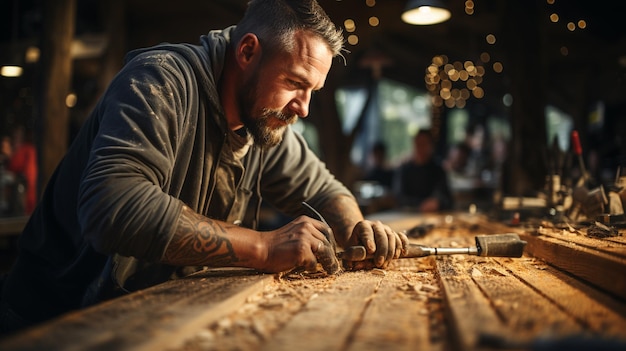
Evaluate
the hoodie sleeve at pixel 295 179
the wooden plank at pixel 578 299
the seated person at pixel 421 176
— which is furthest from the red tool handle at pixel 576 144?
the seated person at pixel 421 176

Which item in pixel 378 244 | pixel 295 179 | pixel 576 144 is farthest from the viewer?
pixel 576 144

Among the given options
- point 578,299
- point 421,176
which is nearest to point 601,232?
point 578,299

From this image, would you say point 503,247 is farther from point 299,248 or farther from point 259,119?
point 259,119

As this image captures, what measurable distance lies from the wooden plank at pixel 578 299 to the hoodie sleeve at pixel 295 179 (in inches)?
41.0

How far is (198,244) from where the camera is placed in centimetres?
173

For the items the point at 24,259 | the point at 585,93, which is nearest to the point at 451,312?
the point at 24,259

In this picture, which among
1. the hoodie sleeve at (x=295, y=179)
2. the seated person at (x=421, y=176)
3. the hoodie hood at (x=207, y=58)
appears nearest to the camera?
the hoodie hood at (x=207, y=58)

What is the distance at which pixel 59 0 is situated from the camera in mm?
5523

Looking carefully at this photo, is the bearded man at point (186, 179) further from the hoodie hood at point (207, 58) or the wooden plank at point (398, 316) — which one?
the wooden plank at point (398, 316)

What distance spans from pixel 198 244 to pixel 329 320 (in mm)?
676

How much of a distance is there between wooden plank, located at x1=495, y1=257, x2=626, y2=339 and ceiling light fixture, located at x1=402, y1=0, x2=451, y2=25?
2.90 meters

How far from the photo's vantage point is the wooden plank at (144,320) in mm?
983

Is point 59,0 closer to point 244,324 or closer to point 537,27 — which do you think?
point 537,27

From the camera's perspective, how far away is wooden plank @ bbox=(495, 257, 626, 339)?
116 cm
